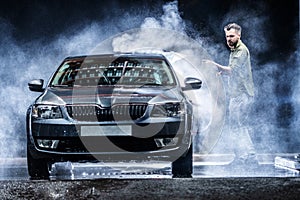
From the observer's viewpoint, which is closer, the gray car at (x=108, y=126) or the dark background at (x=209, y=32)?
the gray car at (x=108, y=126)

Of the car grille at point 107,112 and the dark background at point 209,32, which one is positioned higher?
the dark background at point 209,32

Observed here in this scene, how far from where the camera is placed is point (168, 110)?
19.1 feet

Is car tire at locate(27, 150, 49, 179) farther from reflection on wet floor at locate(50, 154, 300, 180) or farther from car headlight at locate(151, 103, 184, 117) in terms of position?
car headlight at locate(151, 103, 184, 117)

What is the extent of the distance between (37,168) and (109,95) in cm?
116

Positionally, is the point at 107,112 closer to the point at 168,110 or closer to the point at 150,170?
the point at 168,110

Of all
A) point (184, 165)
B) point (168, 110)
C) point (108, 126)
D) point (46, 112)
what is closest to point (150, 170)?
point (184, 165)

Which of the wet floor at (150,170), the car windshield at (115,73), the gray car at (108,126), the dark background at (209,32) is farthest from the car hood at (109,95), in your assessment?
the dark background at (209,32)

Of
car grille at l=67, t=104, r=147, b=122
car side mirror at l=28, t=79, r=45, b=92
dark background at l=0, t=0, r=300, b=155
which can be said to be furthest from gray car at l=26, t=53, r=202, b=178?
dark background at l=0, t=0, r=300, b=155

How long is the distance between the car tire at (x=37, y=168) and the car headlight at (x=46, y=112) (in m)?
0.48

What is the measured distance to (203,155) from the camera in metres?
8.23

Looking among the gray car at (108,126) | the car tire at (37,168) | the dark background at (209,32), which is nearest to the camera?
the gray car at (108,126)

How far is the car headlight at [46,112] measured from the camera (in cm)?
577

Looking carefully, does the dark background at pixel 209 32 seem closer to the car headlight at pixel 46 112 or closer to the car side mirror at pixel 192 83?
the car side mirror at pixel 192 83

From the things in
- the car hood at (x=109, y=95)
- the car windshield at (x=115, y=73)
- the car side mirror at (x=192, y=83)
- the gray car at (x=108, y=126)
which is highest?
the car windshield at (x=115, y=73)
